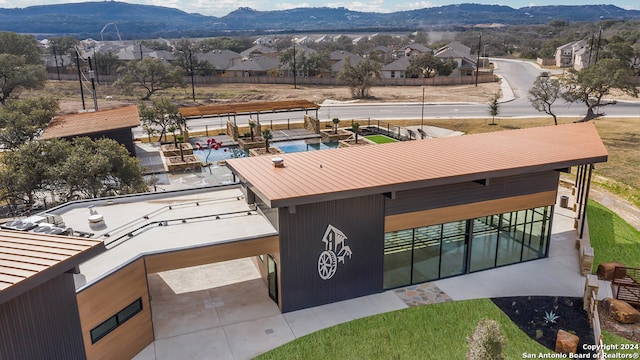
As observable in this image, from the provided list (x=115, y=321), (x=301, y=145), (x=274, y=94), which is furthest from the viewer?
(x=274, y=94)

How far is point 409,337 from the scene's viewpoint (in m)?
17.1

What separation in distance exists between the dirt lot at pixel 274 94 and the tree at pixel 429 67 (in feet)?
32.8

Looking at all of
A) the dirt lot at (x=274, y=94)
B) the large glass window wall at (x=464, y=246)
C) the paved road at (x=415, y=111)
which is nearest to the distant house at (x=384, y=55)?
the dirt lot at (x=274, y=94)

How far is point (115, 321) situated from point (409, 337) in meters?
9.79

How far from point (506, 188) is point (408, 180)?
225 inches

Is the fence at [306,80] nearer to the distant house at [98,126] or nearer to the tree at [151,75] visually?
the tree at [151,75]

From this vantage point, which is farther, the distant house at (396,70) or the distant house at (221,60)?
the distant house at (221,60)

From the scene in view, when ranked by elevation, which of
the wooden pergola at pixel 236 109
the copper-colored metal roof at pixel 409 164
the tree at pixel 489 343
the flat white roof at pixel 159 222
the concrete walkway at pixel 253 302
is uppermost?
the copper-colored metal roof at pixel 409 164

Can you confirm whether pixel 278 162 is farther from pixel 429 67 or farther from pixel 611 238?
pixel 429 67

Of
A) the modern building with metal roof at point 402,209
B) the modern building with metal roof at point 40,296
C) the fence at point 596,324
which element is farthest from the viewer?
the modern building with metal roof at point 402,209

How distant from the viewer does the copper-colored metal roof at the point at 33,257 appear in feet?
34.7

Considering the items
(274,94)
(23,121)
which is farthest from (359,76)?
(23,121)

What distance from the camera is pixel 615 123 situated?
169 ft

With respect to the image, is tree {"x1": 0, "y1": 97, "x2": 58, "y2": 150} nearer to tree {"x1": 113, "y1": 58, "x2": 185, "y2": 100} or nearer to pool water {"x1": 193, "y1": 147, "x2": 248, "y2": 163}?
pool water {"x1": 193, "y1": 147, "x2": 248, "y2": 163}
